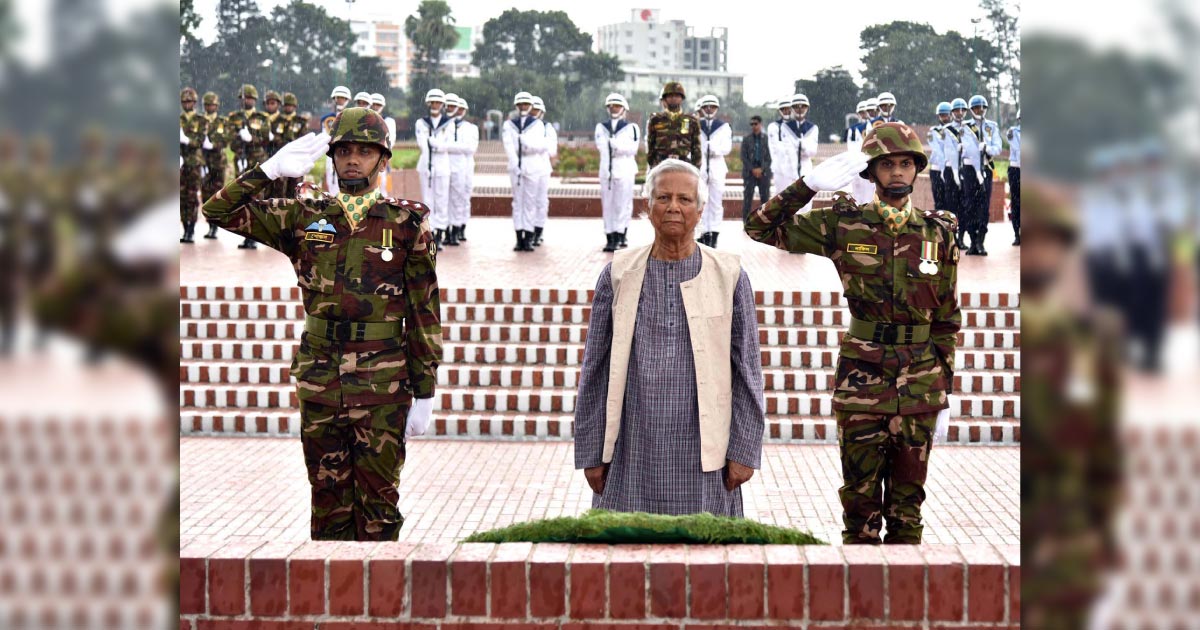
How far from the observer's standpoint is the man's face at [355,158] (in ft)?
14.0

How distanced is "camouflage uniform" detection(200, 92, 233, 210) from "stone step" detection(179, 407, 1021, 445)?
7.82 m

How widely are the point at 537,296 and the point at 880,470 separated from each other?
6079 millimetres

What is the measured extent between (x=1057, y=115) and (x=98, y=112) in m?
0.71

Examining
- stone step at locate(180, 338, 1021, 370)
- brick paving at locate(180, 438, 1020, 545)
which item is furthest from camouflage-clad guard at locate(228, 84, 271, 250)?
brick paving at locate(180, 438, 1020, 545)

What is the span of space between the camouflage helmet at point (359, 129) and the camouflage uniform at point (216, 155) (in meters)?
12.3

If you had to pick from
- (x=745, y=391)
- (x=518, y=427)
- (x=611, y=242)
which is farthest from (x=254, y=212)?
(x=611, y=242)

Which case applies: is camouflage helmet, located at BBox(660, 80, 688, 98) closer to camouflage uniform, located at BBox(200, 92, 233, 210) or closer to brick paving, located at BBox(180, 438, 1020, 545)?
camouflage uniform, located at BBox(200, 92, 233, 210)

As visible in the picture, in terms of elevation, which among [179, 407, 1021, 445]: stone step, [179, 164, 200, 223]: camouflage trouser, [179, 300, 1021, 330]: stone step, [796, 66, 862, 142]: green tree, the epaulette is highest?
[796, 66, 862, 142]: green tree

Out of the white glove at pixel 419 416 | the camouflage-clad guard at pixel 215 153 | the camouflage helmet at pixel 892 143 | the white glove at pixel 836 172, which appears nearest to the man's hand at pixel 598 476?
the white glove at pixel 419 416

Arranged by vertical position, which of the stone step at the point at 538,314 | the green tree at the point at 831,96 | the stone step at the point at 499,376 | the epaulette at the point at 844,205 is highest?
the green tree at the point at 831,96

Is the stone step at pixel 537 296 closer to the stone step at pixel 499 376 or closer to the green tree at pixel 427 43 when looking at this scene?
the stone step at pixel 499 376

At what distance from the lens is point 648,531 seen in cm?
267

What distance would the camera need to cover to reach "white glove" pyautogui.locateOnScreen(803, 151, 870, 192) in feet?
13.6

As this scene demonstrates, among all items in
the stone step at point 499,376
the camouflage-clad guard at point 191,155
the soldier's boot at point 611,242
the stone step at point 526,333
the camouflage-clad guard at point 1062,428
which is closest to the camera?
the camouflage-clad guard at point 1062,428
